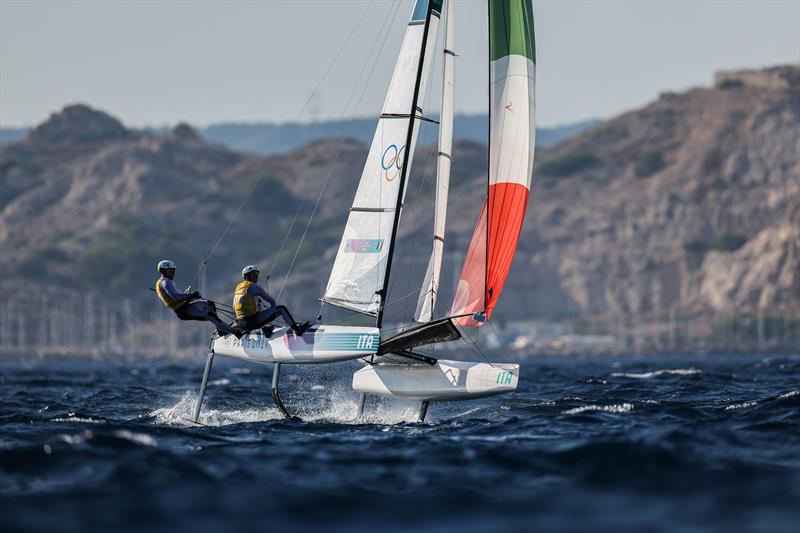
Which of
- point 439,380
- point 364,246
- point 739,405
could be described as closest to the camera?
point 439,380

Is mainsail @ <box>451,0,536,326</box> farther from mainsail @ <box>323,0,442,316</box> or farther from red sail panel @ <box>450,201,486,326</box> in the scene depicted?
mainsail @ <box>323,0,442,316</box>

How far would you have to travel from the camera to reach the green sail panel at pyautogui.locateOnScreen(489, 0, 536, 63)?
22344mm

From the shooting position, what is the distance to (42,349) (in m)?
184

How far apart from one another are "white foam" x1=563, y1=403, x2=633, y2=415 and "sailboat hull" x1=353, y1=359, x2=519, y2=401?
2.00 m

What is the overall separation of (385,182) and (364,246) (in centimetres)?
119

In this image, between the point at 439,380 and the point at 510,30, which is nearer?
the point at 439,380

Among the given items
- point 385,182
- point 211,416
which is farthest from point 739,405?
point 211,416

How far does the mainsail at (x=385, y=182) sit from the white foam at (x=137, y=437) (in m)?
4.87

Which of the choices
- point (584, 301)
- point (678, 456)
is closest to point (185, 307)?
point (678, 456)

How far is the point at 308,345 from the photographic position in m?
21.6

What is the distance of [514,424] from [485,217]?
3.88 metres

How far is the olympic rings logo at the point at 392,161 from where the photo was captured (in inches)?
876

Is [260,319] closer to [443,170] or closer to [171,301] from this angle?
[171,301]

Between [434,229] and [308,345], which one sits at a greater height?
[434,229]
